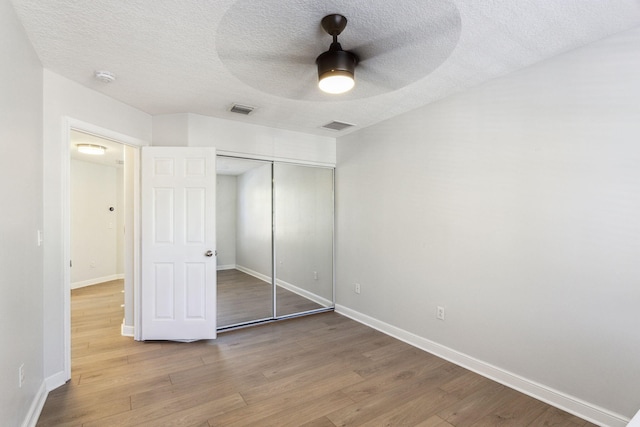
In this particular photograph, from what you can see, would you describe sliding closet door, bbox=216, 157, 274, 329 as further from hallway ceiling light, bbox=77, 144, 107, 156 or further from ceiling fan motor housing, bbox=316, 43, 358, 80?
hallway ceiling light, bbox=77, 144, 107, 156

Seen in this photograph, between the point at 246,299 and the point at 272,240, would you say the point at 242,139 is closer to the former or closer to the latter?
the point at 272,240

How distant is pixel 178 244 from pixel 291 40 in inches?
92.6

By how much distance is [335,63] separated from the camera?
6.26 ft

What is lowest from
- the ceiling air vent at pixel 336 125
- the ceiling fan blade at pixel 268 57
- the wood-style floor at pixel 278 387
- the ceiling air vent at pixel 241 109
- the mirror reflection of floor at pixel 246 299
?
the wood-style floor at pixel 278 387

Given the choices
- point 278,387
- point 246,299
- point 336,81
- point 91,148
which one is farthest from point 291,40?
point 91,148

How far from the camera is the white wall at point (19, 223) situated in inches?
62.1

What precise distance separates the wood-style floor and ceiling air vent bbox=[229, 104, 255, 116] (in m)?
2.42

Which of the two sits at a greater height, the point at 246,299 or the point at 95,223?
the point at 95,223

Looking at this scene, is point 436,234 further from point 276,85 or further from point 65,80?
point 65,80

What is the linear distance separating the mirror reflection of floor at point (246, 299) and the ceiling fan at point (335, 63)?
261 centimetres

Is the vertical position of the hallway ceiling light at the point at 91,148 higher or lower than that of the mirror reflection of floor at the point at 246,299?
higher

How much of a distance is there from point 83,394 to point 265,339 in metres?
1.57

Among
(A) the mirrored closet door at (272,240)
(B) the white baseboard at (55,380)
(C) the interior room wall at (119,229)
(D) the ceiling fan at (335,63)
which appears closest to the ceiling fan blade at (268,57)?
(D) the ceiling fan at (335,63)

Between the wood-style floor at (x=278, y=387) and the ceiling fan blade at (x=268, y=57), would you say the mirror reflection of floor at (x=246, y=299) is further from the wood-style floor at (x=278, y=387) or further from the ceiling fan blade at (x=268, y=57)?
the ceiling fan blade at (x=268, y=57)
